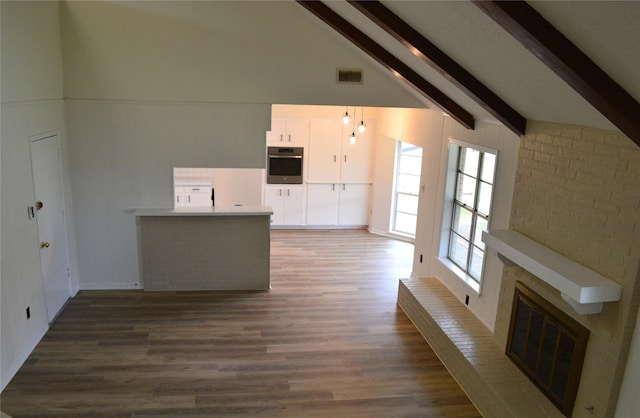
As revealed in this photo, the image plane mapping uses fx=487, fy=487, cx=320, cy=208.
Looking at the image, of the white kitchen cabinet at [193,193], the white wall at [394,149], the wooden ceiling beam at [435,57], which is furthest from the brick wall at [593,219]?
the white kitchen cabinet at [193,193]

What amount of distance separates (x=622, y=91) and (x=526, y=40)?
23.8 inches

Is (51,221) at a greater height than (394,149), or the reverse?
(394,149)

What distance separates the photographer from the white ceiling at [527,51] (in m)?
2.27

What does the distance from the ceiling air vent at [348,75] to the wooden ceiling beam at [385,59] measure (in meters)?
1.02

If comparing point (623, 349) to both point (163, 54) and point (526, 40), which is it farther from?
point (163, 54)

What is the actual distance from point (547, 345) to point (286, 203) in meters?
6.10

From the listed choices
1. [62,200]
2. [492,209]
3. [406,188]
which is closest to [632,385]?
[492,209]

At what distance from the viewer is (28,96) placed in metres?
4.74

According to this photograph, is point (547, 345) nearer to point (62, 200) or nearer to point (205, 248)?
point (205, 248)

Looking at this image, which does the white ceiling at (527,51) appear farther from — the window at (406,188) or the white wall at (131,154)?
the window at (406,188)

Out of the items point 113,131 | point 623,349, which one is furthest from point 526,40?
point 113,131

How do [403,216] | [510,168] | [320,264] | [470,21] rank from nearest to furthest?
[470,21] → [510,168] → [320,264] → [403,216]

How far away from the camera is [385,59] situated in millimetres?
4941

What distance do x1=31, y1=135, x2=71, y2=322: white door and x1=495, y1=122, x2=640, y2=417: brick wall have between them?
15.6 ft
